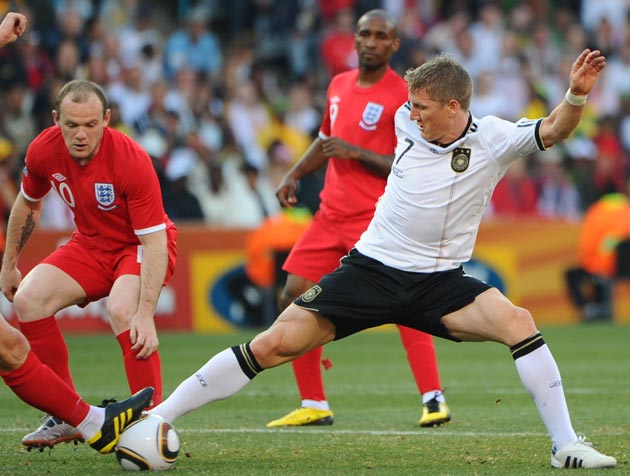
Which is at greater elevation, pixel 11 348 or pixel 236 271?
pixel 11 348

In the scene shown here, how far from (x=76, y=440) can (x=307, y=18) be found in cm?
1452

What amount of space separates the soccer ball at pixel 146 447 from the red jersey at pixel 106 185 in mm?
1192

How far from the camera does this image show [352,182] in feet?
27.3

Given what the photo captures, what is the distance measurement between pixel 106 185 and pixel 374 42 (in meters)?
2.30

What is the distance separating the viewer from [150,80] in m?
17.5

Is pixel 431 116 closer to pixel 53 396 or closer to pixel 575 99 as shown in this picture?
pixel 575 99

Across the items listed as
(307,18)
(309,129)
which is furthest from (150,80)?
(307,18)

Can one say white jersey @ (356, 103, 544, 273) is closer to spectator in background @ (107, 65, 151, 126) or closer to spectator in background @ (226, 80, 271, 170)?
spectator in background @ (107, 65, 151, 126)

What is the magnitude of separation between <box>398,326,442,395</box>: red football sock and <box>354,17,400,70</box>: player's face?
178 cm

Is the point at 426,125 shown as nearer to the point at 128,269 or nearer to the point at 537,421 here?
the point at 128,269

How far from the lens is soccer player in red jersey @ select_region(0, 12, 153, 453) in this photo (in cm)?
603

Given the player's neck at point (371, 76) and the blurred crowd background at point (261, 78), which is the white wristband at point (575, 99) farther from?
the blurred crowd background at point (261, 78)

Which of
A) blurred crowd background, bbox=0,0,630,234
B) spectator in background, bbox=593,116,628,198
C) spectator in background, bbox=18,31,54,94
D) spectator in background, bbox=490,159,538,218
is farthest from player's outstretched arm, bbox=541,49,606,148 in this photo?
spectator in background, bbox=593,116,628,198

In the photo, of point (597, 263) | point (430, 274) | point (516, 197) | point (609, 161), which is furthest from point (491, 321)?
point (609, 161)
